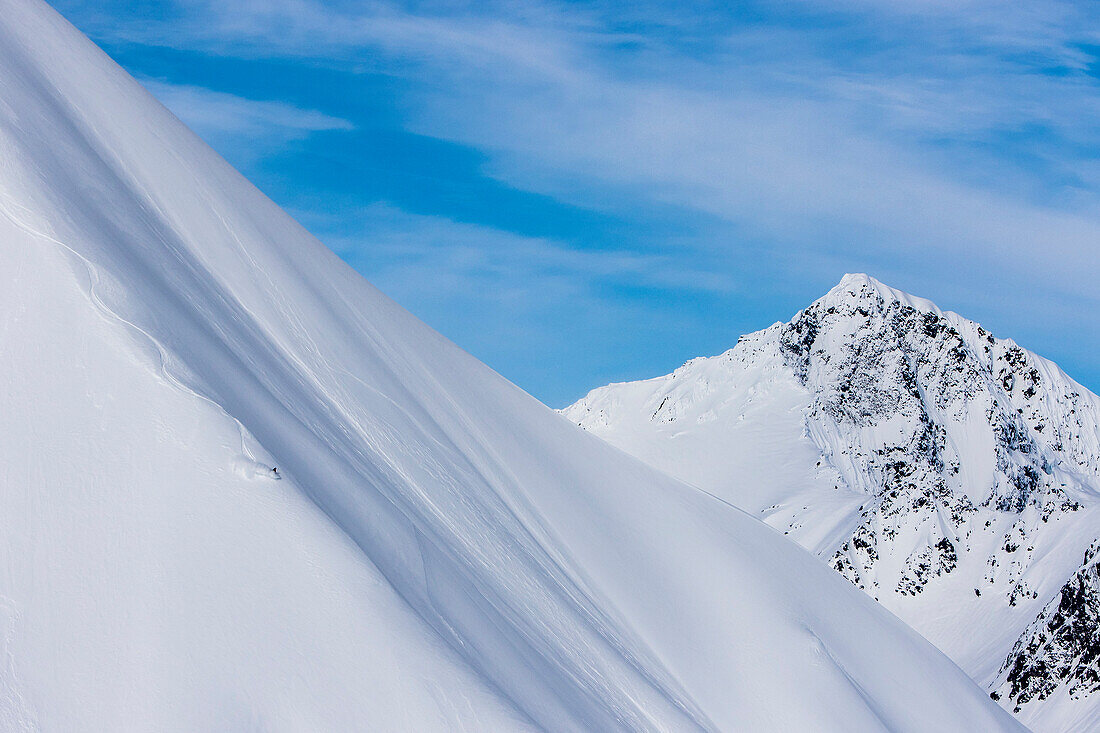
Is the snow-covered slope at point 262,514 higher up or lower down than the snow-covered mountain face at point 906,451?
higher up

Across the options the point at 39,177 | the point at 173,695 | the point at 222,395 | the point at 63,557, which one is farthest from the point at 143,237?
the point at 173,695

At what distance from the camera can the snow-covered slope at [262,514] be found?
774 centimetres

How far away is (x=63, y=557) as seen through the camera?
25.7 feet

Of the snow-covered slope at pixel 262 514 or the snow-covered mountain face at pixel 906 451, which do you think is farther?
the snow-covered mountain face at pixel 906 451

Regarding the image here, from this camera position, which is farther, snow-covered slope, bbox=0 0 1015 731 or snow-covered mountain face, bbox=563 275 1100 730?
snow-covered mountain face, bbox=563 275 1100 730

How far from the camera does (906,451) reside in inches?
3575

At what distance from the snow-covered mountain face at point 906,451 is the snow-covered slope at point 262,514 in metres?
41.6

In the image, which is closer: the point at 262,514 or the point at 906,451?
the point at 262,514

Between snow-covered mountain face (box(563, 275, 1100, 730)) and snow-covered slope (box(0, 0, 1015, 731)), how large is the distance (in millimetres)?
41599

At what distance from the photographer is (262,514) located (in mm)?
8547

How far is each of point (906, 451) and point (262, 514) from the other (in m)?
89.6

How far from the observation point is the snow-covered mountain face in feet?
215

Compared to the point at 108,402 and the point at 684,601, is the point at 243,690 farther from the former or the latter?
the point at 684,601

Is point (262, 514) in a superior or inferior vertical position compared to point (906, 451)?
superior
